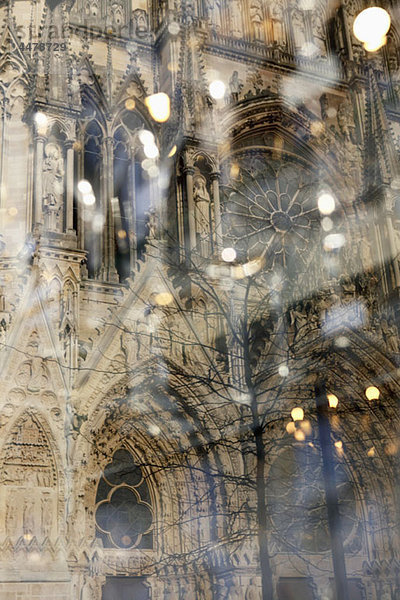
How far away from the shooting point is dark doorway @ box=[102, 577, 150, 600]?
Result: 1627cm

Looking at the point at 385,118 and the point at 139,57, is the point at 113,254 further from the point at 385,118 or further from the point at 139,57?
the point at 385,118

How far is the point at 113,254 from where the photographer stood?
62.8ft

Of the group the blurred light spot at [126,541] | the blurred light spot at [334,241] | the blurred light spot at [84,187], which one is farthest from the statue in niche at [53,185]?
the blurred light spot at [334,241]

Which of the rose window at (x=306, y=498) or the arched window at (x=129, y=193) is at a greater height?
the arched window at (x=129, y=193)

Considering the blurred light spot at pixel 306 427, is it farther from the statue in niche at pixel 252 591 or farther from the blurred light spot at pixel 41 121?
the blurred light spot at pixel 41 121

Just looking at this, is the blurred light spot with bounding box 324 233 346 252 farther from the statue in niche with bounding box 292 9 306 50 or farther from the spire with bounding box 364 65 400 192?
the statue in niche with bounding box 292 9 306 50

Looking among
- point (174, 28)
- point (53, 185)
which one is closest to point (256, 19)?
point (174, 28)

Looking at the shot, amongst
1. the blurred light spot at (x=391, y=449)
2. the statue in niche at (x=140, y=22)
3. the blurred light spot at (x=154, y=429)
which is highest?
the statue in niche at (x=140, y=22)

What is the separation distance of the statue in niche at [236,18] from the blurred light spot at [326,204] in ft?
16.2

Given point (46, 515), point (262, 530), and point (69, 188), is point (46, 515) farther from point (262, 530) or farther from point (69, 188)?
point (69, 188)

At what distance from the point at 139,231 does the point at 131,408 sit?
4.67 meters

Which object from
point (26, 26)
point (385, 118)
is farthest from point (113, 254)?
point (385, 118)

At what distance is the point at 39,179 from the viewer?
56.3 ft

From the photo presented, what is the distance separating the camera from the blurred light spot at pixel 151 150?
20500 mm
